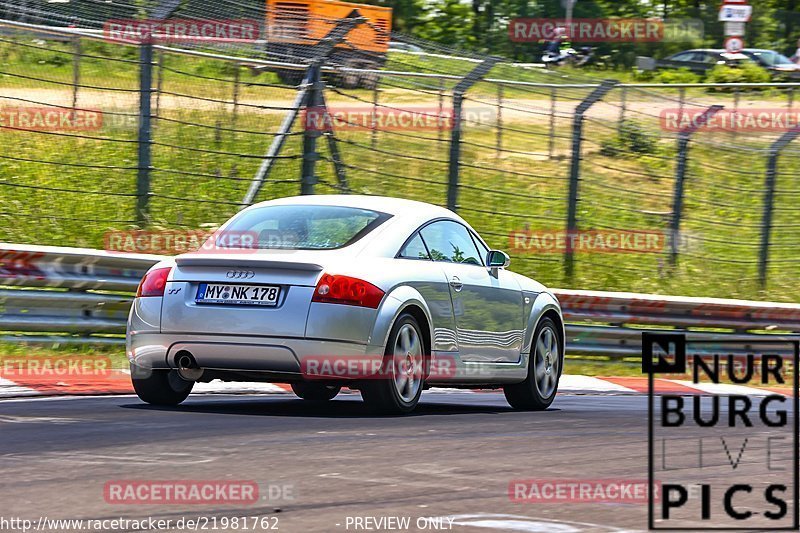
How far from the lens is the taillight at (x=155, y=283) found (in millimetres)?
8539

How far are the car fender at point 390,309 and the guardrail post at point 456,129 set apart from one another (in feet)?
19.8

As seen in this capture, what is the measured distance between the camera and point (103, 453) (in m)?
6.75

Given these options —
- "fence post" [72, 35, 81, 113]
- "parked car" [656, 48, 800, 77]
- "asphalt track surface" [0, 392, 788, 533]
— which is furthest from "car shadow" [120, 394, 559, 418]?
"parked car" [656, 48, 800, 77]

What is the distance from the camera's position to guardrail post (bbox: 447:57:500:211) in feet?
47.4

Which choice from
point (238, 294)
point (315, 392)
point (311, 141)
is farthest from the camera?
point (311, 141)

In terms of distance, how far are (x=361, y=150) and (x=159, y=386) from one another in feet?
21.8

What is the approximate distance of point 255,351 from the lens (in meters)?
8.24

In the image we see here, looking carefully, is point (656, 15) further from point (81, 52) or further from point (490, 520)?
point (490, 520)

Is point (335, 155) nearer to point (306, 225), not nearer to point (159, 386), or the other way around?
point (306, 225)

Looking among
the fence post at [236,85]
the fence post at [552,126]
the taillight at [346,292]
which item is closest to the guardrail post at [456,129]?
the fence post at [552,126]

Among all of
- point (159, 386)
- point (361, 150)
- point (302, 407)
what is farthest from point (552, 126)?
point (159, 386)

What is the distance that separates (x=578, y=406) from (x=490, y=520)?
518cm

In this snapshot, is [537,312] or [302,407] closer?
[302,407]

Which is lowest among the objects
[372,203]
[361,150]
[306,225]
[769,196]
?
[306,225]
